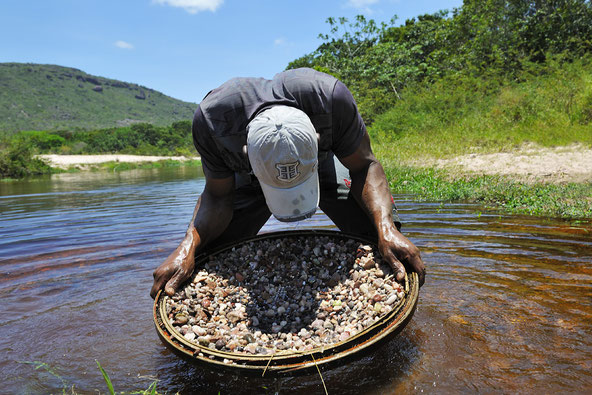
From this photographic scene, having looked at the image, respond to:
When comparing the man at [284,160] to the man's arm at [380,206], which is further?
the man's arm at [380,206]

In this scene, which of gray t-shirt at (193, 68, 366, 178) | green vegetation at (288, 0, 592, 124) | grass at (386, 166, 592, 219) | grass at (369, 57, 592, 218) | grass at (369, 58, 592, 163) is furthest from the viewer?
green vegetation at (288, 0, 592, 124)

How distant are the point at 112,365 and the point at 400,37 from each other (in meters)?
23.5

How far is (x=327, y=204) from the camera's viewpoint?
2.64 meters

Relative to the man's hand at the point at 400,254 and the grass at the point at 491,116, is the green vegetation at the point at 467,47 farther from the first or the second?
the man's hand at the point at 400,254

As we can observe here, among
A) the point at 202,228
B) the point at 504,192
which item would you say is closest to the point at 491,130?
the point at 504,192

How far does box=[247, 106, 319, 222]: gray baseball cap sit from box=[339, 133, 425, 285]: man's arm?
16.1 inches

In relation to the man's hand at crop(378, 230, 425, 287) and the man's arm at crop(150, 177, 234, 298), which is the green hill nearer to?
the man's arm at crop(150, 177, 234, 298)

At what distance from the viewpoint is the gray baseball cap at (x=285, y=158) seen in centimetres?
160

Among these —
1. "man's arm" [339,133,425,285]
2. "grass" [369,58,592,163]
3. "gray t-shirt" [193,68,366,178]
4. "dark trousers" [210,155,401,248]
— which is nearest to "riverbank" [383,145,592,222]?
"grass" [369,58,592,163]

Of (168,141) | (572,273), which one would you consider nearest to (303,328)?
(572,273)

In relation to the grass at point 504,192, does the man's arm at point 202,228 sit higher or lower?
higher

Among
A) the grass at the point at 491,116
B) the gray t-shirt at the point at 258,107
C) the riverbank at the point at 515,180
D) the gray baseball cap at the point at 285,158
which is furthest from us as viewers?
the grass at the point at 491,116

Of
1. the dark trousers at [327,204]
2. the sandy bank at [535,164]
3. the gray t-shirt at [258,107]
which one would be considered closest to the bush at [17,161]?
the sandy bank at [535,164]

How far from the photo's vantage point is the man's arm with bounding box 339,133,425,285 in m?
1.81
